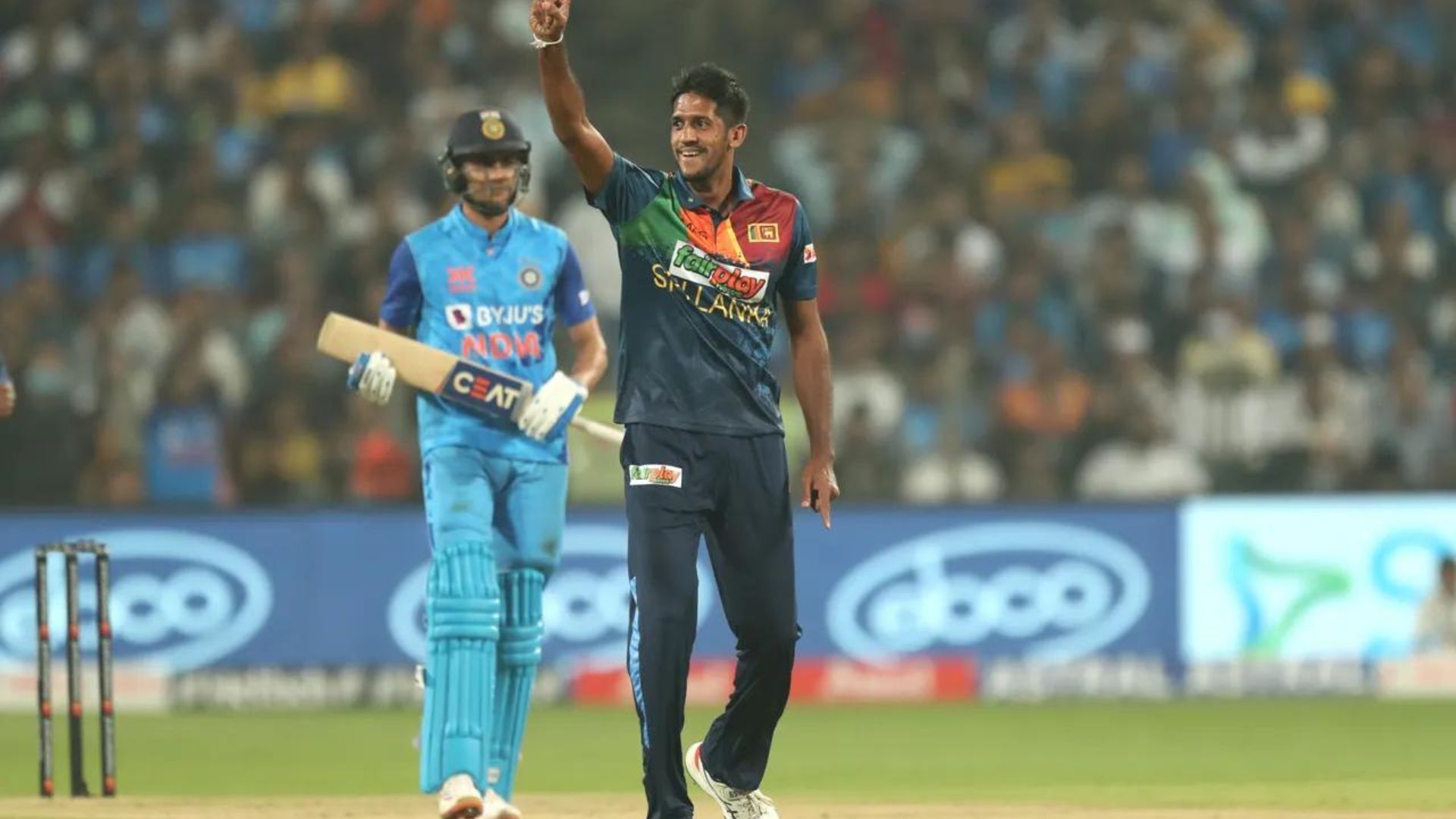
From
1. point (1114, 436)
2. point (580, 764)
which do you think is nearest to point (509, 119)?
point (580, 764)

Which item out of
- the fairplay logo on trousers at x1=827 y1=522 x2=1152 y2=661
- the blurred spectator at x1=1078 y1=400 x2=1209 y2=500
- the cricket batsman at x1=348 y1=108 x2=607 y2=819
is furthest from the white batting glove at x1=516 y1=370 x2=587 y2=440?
the blurred spectator at x1=1078 y1=400 x2=1209 y2=500

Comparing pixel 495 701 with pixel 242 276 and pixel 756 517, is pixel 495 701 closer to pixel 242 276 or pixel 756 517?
pixel 756 517

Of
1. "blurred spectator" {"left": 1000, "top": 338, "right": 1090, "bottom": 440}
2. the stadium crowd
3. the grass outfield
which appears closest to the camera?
the grass outfield

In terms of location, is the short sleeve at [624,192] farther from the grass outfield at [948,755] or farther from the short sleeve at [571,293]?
the grass outfield at [948,755]

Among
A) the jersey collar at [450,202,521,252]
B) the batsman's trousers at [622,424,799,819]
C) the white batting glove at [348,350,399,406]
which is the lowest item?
the batsman's trousers at [622,424,799,819]

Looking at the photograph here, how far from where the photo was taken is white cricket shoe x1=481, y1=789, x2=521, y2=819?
313 inches

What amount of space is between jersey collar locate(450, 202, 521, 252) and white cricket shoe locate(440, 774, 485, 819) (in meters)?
1.91

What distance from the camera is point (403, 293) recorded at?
8.34 metres

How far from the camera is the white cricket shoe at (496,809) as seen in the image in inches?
313

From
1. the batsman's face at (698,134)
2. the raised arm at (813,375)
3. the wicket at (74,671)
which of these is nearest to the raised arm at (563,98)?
the batsman's face at (698,134)

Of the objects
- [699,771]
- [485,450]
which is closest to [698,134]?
[485,450]

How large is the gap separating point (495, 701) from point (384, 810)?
35.8 inches

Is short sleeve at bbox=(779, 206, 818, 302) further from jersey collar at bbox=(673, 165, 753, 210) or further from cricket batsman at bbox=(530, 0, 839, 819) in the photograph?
jersey collar at bbox=(673, 165, 753, 210)

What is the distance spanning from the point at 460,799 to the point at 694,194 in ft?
7.01
